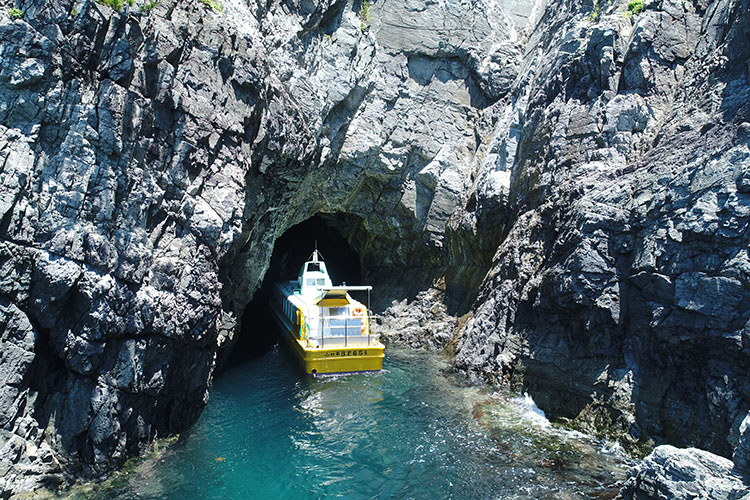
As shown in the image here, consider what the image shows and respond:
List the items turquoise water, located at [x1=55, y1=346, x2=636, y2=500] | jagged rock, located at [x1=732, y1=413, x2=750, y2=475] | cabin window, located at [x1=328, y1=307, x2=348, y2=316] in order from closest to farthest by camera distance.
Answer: jagged rock, located at [x1=732, y1=413, x2=750, y2=475]
turquoise water, located at [x1=55, y1=346, x2=636, y2=500]
cabin window, located at [x1=328, y1=307, x2=348, y2=316]

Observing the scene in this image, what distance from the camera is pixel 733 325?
12.9 m

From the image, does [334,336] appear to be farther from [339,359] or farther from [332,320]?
[339,359]

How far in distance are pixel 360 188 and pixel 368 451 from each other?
16.4 metres

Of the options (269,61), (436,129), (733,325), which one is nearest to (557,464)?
(733,325)

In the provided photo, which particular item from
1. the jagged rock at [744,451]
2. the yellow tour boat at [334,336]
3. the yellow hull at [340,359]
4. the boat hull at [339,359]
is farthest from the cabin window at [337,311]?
the jagged rock at [744,451]

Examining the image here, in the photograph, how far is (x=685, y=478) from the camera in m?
9.81

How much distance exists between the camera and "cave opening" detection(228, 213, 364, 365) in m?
32.6

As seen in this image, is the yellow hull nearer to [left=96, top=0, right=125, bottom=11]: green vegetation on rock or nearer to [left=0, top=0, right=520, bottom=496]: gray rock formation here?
[left=0, top=0, right=520, bottom=496]: gray rock formation

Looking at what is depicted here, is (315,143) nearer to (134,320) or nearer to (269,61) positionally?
(269,61)

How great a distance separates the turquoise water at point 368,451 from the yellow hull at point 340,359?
0.90m

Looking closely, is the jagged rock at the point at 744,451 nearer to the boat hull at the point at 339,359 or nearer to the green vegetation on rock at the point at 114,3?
the boat hull at the point at 339,359

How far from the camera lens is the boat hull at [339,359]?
67.9 ft

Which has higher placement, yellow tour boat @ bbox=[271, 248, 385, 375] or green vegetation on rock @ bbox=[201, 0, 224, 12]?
green vegetation on rock @ bbox=[201, 0, 224, 12]

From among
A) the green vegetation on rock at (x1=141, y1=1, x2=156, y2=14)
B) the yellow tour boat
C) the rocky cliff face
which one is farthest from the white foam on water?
the green vegetation on rock at (x1=141, y1=1, x2=156, y2=14)
